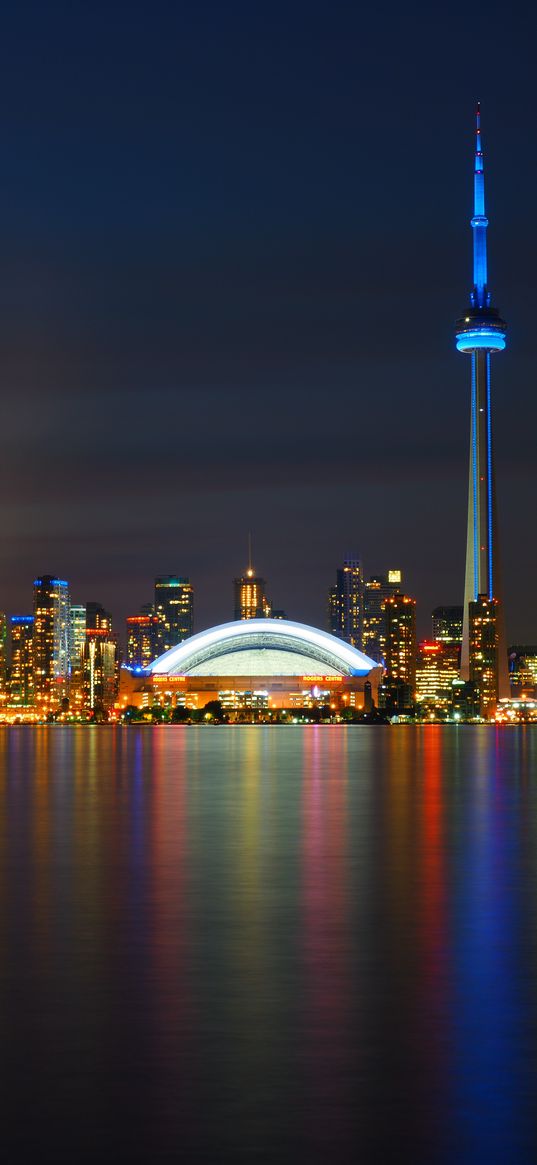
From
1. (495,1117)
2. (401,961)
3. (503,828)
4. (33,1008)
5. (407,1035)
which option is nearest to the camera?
(495,1117)

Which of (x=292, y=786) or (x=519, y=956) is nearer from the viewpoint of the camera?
(x=519, y=956)

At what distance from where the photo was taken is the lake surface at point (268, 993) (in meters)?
12.1

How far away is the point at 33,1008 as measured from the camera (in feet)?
55.1

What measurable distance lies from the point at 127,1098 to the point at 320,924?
11170 mm

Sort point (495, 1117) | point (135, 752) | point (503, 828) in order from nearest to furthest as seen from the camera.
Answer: point (495, 1117), point (503, 828), point (135, 752)

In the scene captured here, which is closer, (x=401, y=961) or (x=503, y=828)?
(x=401, y=961)

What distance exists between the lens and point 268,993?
699 inches

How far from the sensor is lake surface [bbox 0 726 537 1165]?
12070mm

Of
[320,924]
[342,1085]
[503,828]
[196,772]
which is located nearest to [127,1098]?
[342,1085]

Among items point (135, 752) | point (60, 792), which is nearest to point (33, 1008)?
point (60, 792)

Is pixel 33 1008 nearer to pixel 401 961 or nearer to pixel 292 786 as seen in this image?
pixel 401 961

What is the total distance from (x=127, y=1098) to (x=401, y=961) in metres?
8.01

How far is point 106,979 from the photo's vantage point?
18.8 meters

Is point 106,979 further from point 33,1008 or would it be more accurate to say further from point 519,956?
point 519,956
